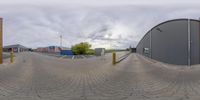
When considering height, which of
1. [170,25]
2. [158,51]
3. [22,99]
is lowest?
[22,99]

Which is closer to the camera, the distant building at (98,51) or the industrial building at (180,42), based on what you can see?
the industrial building at (180,42)

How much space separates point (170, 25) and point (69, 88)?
12771 millimetres

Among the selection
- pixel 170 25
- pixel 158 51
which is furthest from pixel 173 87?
pixel 158 51

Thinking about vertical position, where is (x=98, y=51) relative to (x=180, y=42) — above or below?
below

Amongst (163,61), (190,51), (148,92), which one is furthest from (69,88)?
(163,61)

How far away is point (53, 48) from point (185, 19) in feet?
165

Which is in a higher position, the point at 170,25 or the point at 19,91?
the point at 170,25

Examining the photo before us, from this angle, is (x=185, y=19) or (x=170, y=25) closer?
(x=185, y=19)

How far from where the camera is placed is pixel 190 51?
13.9 meters

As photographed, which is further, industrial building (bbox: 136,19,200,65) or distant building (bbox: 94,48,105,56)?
distant building (bbox: 94,48,105,56)

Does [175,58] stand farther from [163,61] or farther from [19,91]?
[19,91]

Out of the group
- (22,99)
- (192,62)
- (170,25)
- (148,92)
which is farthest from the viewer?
(170,25)

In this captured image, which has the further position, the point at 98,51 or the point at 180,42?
the point at 98,51

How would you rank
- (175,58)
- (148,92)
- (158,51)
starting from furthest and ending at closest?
1. (158,51)
2. (175,58)
3. (148,92)
